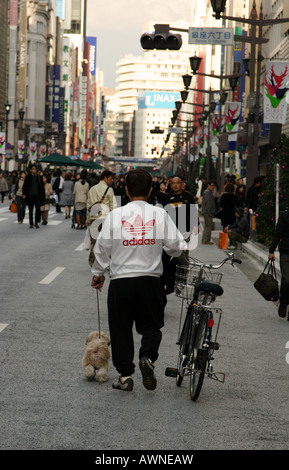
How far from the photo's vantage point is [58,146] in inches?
6142

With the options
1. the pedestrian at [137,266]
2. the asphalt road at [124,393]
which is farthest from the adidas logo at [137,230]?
the asphalt road at [124,393]

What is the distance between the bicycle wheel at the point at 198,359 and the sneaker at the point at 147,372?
0.30 metres

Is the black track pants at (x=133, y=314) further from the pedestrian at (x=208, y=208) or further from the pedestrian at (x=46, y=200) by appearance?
the pedestrian at (x=46, y=200)

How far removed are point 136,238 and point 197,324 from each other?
2.64 ft

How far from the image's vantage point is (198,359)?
6555 mm

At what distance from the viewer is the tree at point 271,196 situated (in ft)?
67.3

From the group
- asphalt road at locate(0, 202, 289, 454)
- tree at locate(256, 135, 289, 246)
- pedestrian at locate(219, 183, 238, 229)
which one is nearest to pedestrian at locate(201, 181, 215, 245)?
pedestrian at locate(219, 183, 238, 229)

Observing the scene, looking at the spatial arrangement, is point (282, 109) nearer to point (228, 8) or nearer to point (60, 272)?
point (60, 272)

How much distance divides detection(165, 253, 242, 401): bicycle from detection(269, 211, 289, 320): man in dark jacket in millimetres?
4360

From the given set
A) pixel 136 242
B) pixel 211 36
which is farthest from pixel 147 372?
pixel 211 36

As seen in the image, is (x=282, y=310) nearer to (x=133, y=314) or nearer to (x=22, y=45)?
(x=133, y=314)

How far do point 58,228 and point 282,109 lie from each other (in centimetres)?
834

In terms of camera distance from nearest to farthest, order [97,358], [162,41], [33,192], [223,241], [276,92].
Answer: [97,358], [162,41], [223,241], [276,92], [33,192]

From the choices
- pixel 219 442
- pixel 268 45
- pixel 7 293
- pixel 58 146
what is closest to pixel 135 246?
pixel 219 442
